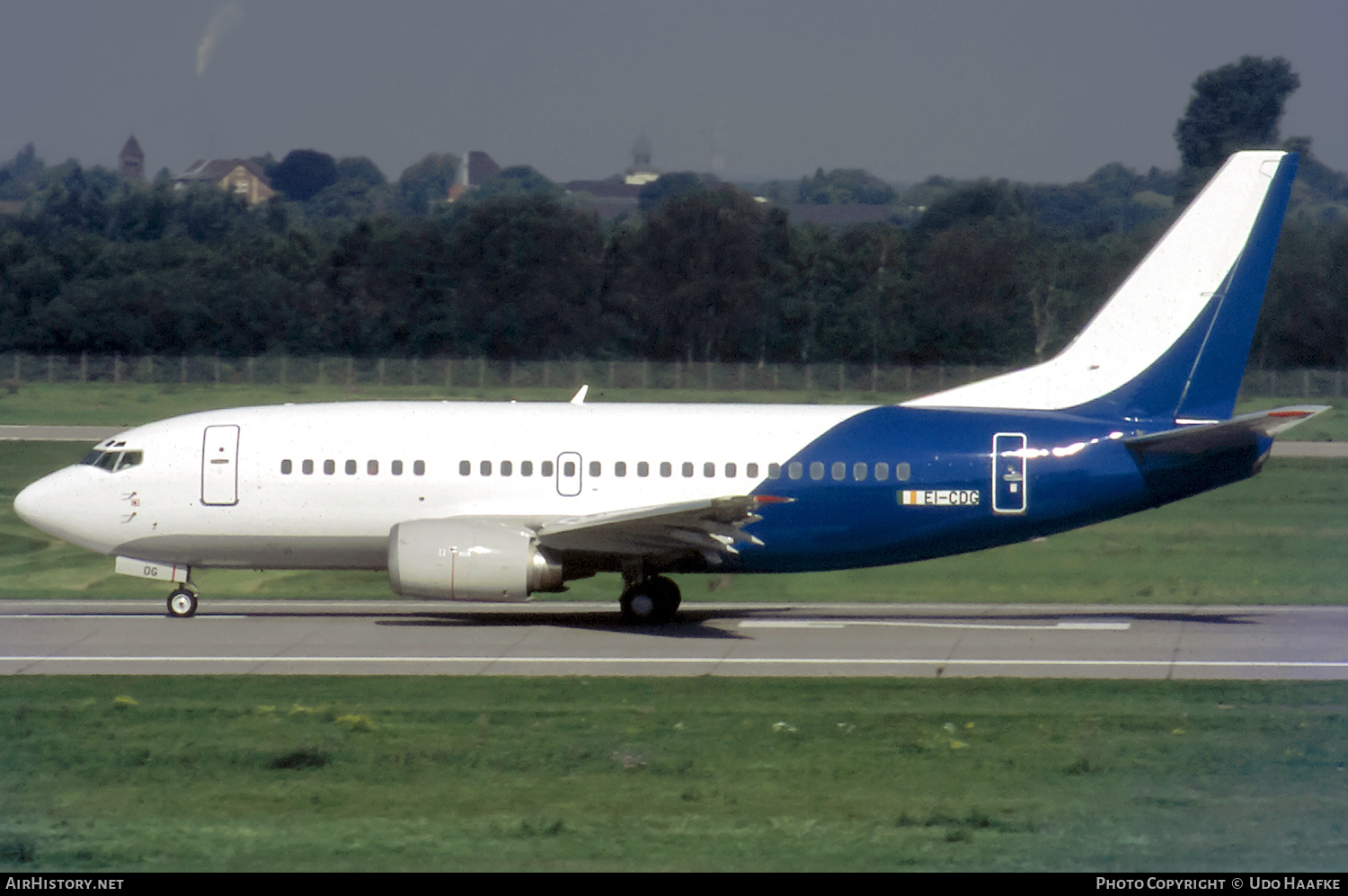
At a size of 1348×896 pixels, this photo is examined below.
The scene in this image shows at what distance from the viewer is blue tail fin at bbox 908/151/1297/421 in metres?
25.4

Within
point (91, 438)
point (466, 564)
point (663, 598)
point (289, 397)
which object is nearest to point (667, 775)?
point (466, 564)

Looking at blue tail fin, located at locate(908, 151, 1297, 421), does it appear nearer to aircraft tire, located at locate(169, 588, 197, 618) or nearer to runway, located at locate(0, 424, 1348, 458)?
aircraft tire, located at locate(169, 588, 197, 618)

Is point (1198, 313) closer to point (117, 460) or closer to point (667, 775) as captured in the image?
point (667, 775)

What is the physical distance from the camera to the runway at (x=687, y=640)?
20734 mm

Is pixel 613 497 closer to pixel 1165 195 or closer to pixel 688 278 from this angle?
pixel 688 278

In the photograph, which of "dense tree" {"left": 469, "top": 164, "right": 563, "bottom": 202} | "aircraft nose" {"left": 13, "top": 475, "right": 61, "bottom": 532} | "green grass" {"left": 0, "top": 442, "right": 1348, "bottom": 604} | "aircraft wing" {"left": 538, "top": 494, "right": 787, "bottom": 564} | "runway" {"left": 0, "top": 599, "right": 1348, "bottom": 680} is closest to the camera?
"runway" {"left": 0, "top": 599, "right": 1348, "bottom": 680}

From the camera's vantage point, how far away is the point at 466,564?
2309 cm

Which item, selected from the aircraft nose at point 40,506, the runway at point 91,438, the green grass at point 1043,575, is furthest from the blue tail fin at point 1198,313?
the runway at point 91,438

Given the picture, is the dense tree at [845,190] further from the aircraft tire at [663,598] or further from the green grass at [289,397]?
the aircraft tire at [663,598]

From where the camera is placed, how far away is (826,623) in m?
25.3

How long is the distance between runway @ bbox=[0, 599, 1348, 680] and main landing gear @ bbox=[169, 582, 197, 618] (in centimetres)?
20

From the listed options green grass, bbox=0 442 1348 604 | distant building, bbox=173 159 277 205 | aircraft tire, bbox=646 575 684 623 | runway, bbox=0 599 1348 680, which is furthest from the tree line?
distant building, bbox=173 159 277 205
